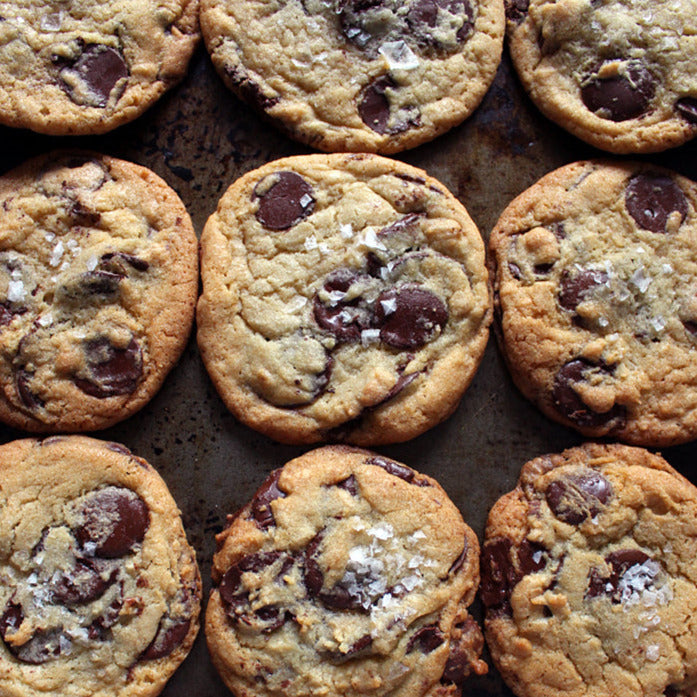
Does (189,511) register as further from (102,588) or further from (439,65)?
(439,65)

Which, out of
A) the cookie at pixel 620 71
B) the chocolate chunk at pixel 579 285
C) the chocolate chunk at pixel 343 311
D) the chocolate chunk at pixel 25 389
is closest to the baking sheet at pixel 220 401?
the cookie at pixel 620 71

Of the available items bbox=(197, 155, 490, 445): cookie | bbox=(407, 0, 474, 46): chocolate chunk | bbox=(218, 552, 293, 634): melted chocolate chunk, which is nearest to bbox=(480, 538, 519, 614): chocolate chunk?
bbox=(197, 155, 490, 445): cookie

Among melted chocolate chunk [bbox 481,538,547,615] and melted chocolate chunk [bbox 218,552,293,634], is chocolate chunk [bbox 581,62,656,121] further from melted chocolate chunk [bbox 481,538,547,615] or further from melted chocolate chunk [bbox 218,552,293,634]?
melted chocolate chunk [bbox 218,552,293,634]

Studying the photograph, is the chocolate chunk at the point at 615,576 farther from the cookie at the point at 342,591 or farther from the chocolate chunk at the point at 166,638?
the chocolate chunk at the point at 166,638

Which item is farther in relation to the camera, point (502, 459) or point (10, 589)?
point (502, 459)

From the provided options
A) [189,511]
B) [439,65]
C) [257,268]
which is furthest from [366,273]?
[189,511]

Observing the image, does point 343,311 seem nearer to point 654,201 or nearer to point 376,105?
point 376,105
